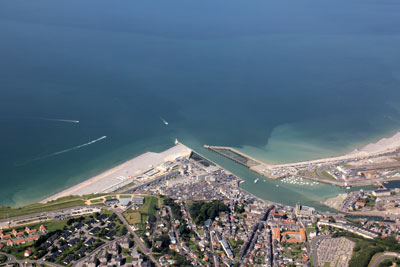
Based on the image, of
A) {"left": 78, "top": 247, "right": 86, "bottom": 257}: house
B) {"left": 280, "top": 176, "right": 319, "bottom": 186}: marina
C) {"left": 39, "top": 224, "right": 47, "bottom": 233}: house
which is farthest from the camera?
{"left": 280, "top": 176, "right": 319, "bottom": 186}: marina

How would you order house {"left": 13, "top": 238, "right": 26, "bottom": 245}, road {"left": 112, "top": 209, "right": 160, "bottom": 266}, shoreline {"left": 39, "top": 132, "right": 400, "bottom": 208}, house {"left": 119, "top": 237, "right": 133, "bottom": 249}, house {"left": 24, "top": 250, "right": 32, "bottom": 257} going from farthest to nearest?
shoreline {"left": 39, "top": 132, "right": 400, "bottom": 208} → house {"left": 13, "top": 238, "right": 26, "bottom": 245} → house {"left": 119, "top": 237, "right": 133, "bottom": 249} → road {"left": 112, "top": 209, "right": 160, "bottom": 266} → house {"left": 24, "top": 250, "right": 32, "bottom": 257}

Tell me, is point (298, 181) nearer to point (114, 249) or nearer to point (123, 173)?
point (123, 173)

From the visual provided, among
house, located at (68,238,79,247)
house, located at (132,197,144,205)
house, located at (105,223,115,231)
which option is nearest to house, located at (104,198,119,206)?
house, located at (132,197,144,205)

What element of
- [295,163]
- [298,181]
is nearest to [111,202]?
[298,181]

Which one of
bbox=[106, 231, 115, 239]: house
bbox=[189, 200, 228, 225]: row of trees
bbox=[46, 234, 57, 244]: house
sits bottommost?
bbox=[46, 234, 57, 244]: house

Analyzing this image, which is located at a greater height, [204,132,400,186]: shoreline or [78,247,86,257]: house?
[204,132,400,186]: shoreline

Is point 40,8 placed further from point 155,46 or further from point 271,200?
point 271,200

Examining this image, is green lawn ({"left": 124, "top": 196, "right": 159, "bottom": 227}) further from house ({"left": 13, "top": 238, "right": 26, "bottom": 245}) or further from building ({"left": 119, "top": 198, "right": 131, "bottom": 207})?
house ({"left": 13, "top": 238, "right": 26, "bottom": 245})
